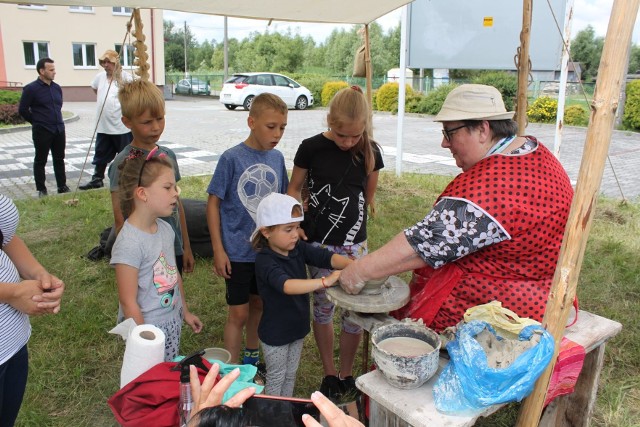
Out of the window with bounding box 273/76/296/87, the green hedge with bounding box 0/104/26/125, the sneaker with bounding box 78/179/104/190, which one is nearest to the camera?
the sneaker with bounding box 78/179/104/190

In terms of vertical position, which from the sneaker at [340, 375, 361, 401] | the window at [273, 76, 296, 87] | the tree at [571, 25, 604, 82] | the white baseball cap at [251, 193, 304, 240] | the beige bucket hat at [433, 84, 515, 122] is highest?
the tree at [571, 25, 604, 82]

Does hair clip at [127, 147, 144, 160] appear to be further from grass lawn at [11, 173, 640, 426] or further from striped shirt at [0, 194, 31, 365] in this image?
grass lawn at [11, 173, 640, 426]

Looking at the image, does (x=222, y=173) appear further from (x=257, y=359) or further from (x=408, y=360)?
(x=408, y=360)

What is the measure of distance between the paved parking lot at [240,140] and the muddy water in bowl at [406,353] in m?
4.50

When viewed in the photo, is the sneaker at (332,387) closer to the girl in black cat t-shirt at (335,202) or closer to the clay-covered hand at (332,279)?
the girl in black cat t-shirt at (335,202)

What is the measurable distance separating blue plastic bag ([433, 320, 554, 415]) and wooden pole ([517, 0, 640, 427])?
0.16 meters

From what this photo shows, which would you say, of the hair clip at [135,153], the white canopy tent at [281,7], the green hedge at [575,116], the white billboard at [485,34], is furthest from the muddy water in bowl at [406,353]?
the green hedge at [575,116]

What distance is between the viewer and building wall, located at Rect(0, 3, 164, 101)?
2444 cm

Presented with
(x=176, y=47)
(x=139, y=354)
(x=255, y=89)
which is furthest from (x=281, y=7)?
(x=176, y=47)

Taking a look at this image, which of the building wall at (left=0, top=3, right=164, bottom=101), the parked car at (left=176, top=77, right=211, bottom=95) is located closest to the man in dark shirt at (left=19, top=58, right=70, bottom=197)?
the building wall at (left=0, top=3, right=164, bottom=101)

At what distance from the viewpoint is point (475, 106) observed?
6.78 feet

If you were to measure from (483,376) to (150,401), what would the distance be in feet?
3.47

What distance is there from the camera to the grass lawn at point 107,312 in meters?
2.95

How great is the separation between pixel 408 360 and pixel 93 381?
2.30m
